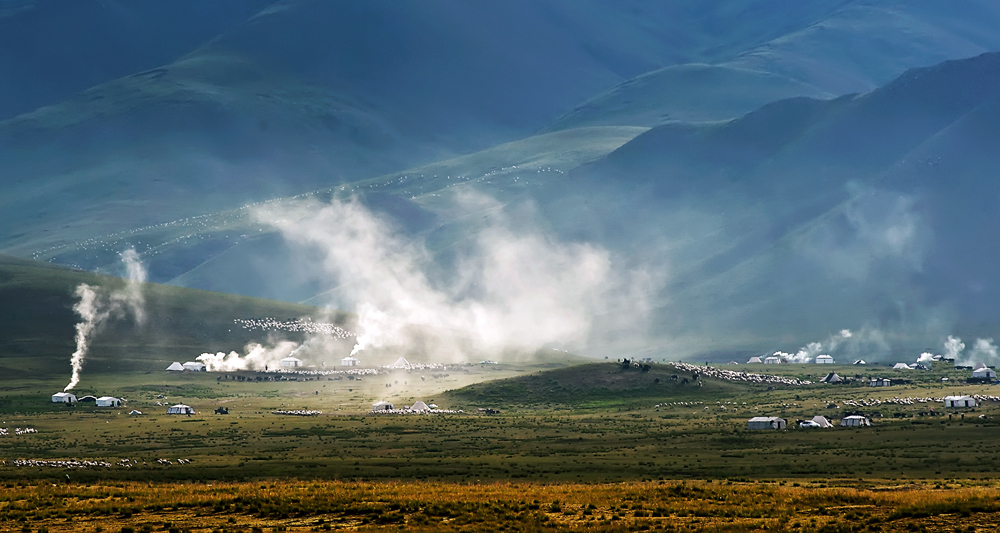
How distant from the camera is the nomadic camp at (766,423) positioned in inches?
3765

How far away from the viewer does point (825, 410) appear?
10806 cm

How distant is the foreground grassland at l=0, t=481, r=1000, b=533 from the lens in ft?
156

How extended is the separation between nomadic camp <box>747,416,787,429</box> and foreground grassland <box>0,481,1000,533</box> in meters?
35.3

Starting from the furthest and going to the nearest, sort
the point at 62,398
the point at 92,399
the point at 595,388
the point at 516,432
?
the point at 595,388, the point at 92,399, the point at 62,398, the point at 516,432

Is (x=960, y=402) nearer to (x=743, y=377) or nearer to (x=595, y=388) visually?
(x=595, y=388)

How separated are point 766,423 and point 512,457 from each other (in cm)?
2573

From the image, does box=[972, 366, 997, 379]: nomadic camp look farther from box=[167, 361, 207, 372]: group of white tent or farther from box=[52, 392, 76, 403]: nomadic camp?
box=[52, 392, 76, 403]: nomadic camp

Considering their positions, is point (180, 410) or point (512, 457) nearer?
point (512, 457)

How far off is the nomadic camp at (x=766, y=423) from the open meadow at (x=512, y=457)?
115cm

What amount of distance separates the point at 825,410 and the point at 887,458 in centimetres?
3364

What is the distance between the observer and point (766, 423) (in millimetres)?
95812

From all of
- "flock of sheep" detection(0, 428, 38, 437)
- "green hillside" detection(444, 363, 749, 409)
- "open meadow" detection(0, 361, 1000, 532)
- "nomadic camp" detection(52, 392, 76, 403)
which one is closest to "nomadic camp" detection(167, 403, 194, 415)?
"open meadow" detection(0, 361, 1000, 532)

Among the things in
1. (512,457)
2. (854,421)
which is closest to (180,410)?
(512,457)

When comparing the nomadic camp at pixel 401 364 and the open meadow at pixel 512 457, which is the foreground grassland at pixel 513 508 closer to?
the open meadow at pixel 512 457
